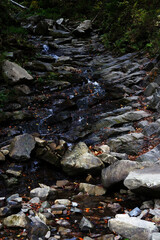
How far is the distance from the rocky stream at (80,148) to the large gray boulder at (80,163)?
0.03m

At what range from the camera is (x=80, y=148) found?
7.34m

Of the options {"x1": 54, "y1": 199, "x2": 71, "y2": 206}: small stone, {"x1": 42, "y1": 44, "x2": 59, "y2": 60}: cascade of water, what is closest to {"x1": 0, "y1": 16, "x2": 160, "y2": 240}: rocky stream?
{"x1": 54, "y1": 199, "x2": 71, "y2": 206}: small stone

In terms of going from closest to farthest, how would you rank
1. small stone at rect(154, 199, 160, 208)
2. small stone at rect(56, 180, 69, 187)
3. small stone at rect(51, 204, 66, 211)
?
small stone at rect(154, 199, 160, 208), small stone at rect(51, 204, 66, 211), small stone at rect(56, 180, 69, 187)

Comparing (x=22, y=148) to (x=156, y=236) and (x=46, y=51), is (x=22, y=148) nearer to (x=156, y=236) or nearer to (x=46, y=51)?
(x=156, y=236)

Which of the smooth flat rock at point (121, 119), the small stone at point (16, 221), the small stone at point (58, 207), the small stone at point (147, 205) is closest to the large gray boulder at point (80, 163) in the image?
the small stone at point (58, 207)

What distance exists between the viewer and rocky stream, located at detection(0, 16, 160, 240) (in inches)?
164

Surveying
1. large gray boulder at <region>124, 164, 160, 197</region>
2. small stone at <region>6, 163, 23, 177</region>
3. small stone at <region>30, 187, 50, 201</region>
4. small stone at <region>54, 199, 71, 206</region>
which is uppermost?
large gray boulder at <region>124, 164, 160, 197</region>

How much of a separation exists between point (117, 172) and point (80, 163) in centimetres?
141

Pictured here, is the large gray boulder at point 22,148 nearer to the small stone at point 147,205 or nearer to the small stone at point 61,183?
the small stone at point 61,183

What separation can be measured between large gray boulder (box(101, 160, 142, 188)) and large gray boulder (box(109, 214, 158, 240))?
178cm

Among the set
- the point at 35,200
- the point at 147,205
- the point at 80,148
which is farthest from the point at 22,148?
the point at 147,205

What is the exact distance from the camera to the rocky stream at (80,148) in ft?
13.6

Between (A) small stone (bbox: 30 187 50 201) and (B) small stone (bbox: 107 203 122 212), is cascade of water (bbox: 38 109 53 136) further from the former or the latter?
(B) small stone (bbox: 107 203 122 212)

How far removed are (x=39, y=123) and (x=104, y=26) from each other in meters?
15.3
